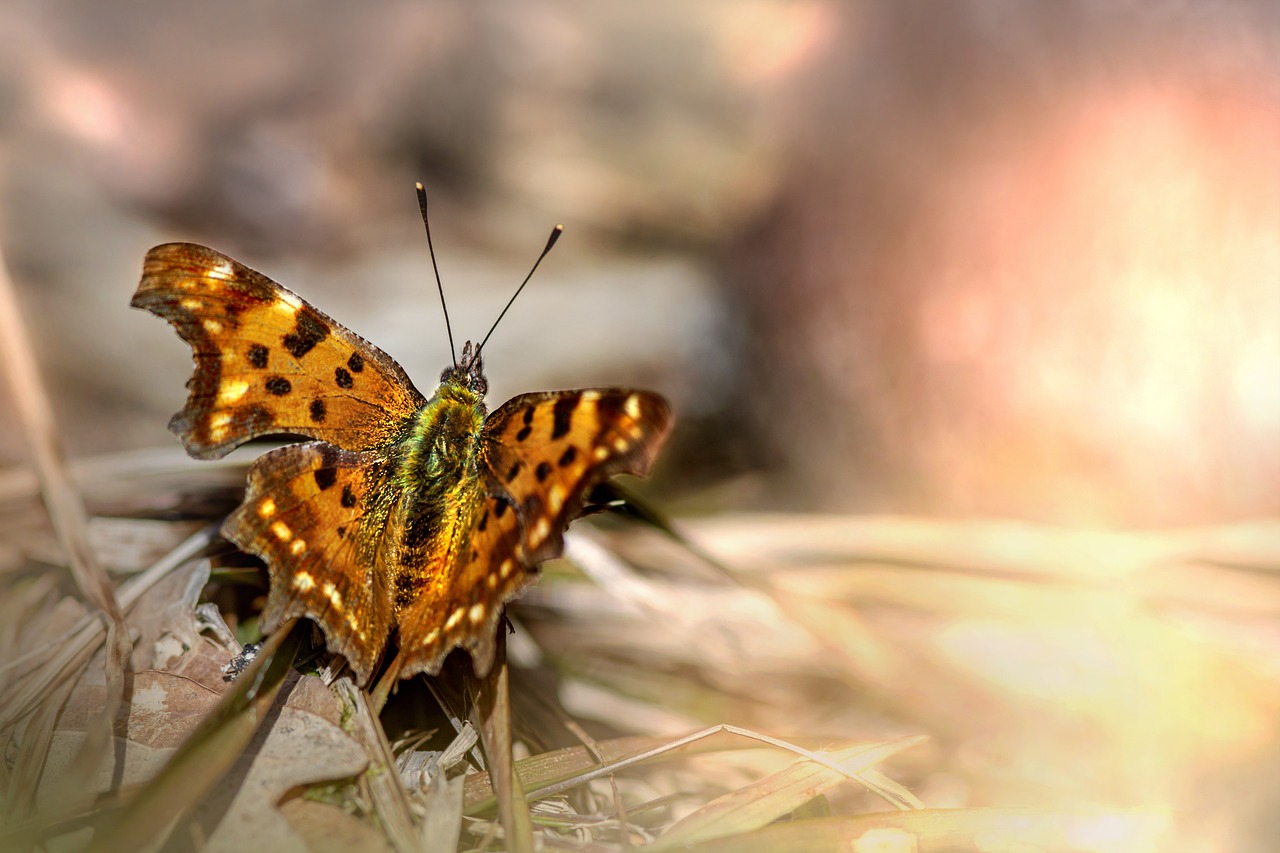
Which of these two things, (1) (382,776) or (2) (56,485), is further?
(2) (56,485)

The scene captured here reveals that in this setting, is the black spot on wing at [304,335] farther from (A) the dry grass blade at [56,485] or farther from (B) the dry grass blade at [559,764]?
(B) the dry grass blade at [559,764]

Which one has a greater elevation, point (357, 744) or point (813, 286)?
point (813, 286)

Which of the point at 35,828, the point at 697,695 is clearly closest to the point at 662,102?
the point at 697,695

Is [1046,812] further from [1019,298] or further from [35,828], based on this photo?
[35,828]

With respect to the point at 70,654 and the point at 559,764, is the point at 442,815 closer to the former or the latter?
the point at 559,764

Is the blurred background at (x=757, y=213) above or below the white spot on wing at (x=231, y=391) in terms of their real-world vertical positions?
above

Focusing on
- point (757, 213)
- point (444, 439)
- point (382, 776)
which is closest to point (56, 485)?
point (444, 439)

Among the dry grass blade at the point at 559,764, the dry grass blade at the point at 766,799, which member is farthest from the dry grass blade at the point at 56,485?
the dry grass blade at the point at 766,799
